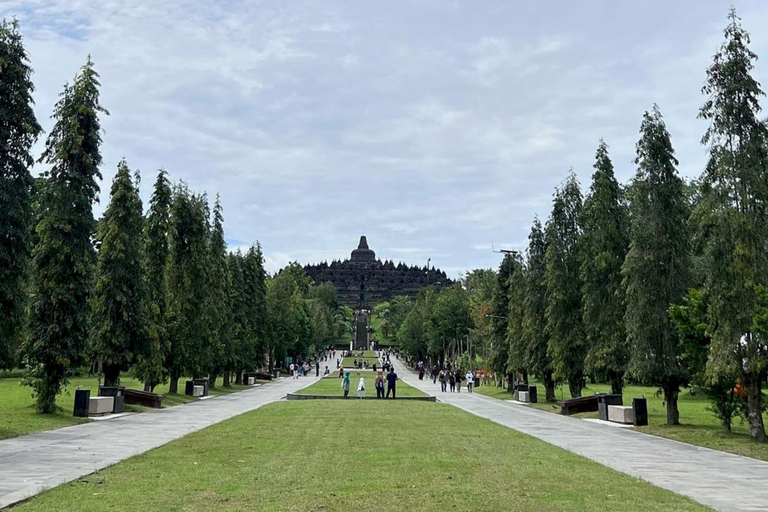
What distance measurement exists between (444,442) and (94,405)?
45.7 ft

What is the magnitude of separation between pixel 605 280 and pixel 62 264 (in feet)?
70.7

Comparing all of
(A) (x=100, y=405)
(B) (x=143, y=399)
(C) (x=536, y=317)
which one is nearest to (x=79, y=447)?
(A) (x=100, y=405)

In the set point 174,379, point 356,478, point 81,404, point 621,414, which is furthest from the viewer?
point 174,379

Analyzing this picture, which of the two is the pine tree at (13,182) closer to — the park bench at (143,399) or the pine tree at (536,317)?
the park bench at (143,399)

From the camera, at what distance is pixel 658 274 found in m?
25.5

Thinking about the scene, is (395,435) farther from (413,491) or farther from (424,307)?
(424,307)

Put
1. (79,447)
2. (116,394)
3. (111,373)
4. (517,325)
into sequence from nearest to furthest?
(79,447) < (116,394) < (111,373) < (517,325)

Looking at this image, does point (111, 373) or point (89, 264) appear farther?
point (111, 373)

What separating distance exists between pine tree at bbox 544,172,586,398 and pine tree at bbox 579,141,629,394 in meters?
3.16

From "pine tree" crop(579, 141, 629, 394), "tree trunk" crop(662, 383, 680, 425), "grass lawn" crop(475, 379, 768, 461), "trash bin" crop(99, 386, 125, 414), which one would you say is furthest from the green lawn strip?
"pine tree" crop(579, 141, 629, 394)

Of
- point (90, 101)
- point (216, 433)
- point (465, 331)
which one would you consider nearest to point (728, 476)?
point (216, 433)

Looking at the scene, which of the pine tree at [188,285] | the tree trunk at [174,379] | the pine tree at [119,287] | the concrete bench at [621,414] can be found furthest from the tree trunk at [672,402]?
the tree trunk at [174,379]

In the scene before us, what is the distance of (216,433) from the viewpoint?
66.5 ft

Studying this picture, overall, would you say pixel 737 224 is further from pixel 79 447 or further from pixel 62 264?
pixel 62 264
